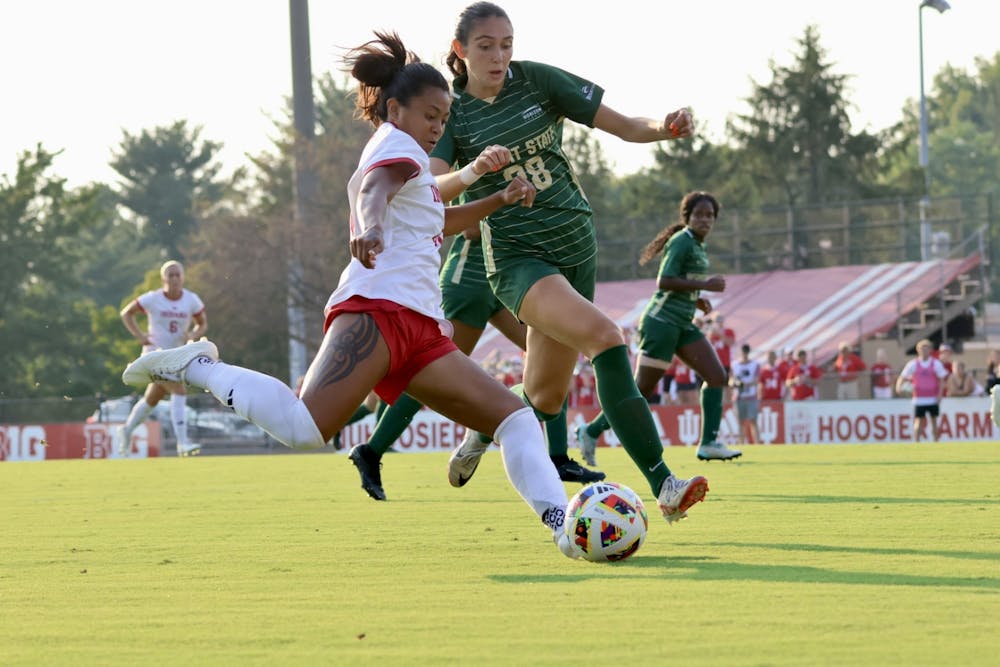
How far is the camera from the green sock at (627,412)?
7.20 meters

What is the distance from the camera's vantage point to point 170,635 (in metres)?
4.64

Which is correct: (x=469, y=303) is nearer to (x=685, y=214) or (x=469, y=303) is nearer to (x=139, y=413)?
(x=685, y=214)

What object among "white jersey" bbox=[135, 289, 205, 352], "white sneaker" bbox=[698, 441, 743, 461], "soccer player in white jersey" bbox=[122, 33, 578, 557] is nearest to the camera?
"soccer player in white jersey" bbox=[122, 33, 578, 557]

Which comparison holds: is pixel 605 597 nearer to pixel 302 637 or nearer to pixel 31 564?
pixel 302 637

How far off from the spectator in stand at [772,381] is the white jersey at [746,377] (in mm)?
719

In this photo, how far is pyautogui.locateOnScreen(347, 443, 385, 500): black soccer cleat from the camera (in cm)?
1015

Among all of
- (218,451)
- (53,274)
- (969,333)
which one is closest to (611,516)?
(218,451)

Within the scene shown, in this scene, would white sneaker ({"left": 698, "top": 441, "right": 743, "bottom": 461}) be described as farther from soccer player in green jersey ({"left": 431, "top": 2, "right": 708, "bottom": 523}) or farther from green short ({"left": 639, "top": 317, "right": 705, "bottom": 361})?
soccer player in green jersey ({"left": 431, "top": 2, "right": 708, "bottom": 523})

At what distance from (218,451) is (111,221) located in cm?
9170

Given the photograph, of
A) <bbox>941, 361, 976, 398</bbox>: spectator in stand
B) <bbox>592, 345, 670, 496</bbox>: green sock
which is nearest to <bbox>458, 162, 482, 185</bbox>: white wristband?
<bbox>592, 345, 670, 496</bbox>: green sock

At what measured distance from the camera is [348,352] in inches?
245

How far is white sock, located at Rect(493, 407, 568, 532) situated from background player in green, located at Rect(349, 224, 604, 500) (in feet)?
12.6

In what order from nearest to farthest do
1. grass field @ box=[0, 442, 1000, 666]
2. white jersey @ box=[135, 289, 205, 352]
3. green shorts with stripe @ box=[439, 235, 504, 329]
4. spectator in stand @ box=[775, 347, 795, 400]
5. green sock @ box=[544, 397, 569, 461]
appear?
1. grass field @ box=[0, 442, 1000, 666]
2. green shorts with stripe @ box=[439, 235, 504, 329]
3. green sock @ box=[544, 397, 569, 461]
4. white jersey @ box=[135, 289, 205, 352]
5. spectator in stand @ box=[775, 347, 795, 400]

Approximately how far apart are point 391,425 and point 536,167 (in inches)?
109
